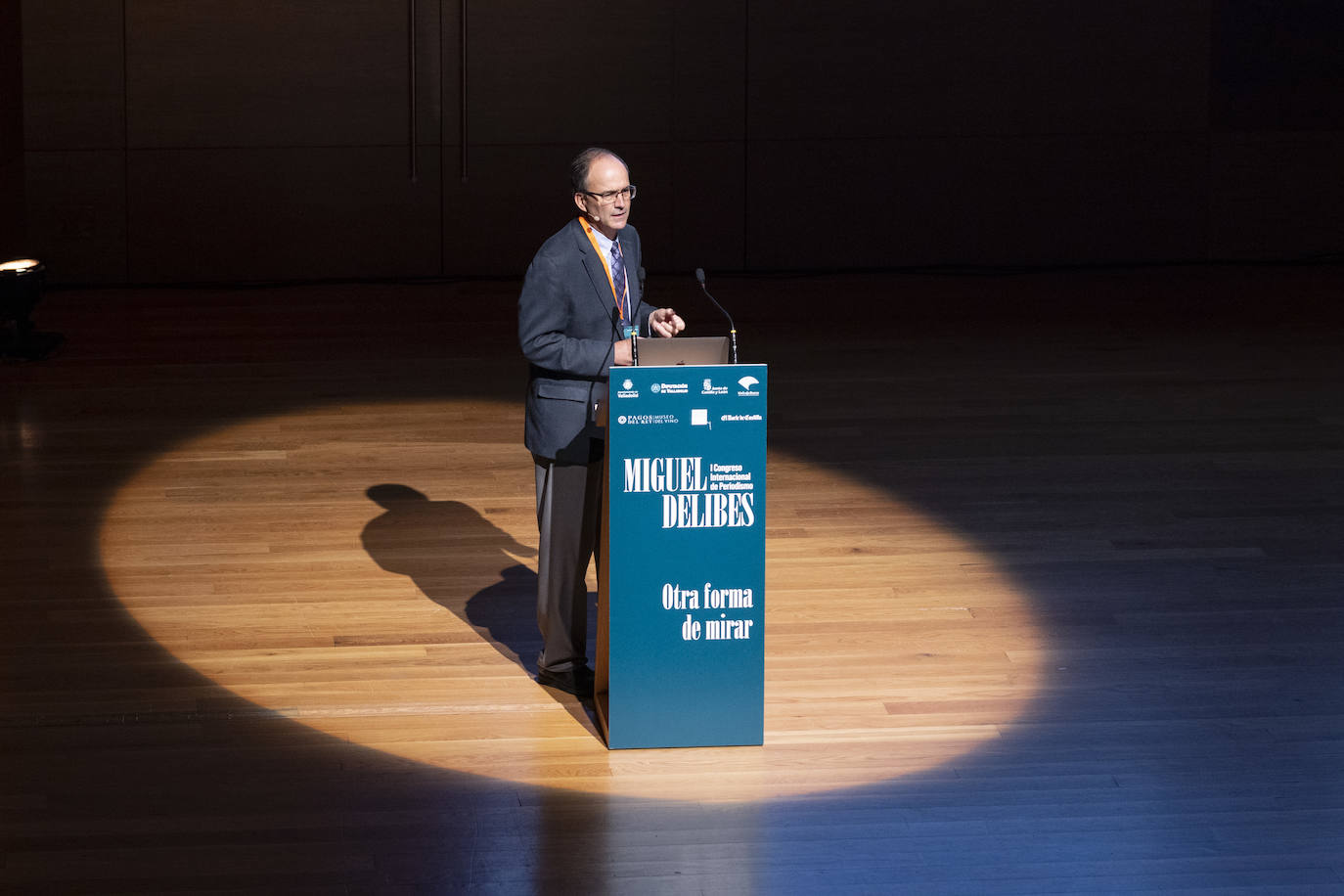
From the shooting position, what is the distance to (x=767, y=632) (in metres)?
4.92

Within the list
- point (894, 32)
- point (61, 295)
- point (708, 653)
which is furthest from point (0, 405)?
point (894, 32)

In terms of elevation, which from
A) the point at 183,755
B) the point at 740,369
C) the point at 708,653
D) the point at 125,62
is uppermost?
the point at 125,62

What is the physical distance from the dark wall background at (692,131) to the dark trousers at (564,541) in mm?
6017

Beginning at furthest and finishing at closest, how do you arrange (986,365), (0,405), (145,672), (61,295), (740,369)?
(61,295) < (986,365) < (0,405) < (145,672) < (740,369)

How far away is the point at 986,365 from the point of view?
814cm

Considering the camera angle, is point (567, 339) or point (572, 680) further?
point (572, 680)

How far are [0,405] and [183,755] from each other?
12.3ft

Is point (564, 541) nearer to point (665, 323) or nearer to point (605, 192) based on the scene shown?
point (665, 323)

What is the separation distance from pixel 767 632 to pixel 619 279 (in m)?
1.23

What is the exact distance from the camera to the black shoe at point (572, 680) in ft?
14.6

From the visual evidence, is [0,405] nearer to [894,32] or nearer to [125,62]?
[125,62]

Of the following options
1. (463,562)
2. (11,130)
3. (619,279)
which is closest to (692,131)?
(11,130)

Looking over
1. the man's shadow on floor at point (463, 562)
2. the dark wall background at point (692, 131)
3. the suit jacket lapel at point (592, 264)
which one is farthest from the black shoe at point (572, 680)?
the dark wall background at point (692, 131)

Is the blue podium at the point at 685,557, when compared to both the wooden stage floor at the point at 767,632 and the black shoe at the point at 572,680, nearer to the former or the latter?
the wooden stage floor at the point at 767,632
